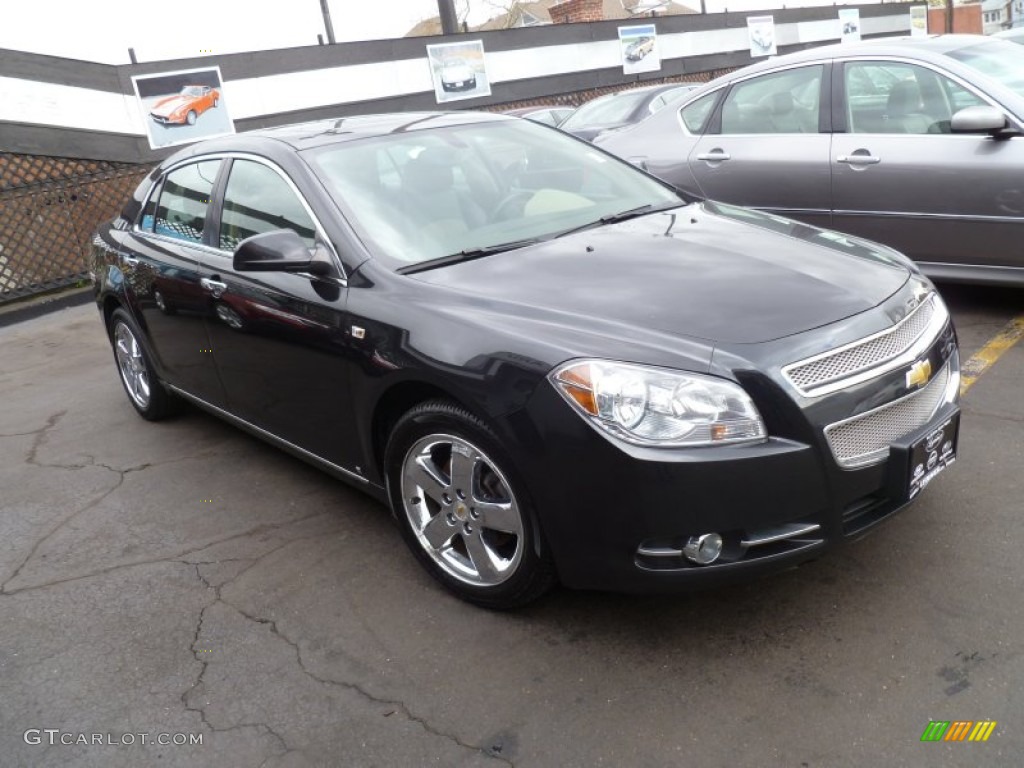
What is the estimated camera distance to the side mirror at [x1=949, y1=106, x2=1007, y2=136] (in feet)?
16.0

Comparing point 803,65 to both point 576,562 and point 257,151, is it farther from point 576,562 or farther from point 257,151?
point 576,562

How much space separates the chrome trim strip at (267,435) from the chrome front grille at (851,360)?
5.48 feet

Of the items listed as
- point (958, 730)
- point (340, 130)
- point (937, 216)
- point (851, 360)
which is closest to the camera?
point (958, 730)

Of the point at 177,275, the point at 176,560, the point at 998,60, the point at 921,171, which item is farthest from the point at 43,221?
the point at 998,60

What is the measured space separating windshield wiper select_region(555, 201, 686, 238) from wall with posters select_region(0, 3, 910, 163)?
Result: 10409mm

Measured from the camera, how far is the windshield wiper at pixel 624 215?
3.58 m

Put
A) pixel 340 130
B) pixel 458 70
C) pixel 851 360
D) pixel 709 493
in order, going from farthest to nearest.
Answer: pixel 458 70 → pixel 340 130 → pixel 851 360 → pixel 709 493

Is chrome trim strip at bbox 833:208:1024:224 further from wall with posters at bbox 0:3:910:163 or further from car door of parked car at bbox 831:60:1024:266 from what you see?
wall with posters at bbox 0:3:910:163

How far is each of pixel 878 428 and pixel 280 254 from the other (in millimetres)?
2058

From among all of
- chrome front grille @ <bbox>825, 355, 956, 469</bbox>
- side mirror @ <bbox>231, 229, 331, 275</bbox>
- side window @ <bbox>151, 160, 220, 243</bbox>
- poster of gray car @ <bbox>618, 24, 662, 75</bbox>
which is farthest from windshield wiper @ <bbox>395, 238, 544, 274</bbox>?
poster of gray car @ <bbox>618, 24, 662, 75</bbox>

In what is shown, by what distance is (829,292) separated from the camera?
285cm

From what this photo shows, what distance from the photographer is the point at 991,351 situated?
16.0 feet

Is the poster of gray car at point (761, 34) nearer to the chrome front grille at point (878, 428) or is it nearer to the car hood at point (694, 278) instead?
the car hood at point (694, 278)

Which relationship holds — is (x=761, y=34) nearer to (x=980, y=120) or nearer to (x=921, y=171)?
(x=921, y=171)
